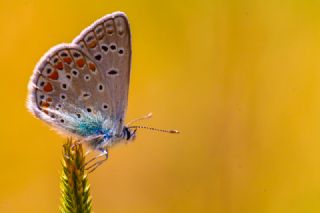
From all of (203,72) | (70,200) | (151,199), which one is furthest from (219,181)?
(70,200)

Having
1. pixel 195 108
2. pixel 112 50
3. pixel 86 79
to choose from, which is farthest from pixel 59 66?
pixel 195 108

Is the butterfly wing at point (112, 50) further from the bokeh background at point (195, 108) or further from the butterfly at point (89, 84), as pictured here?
the bokeh background at point (195, 108)

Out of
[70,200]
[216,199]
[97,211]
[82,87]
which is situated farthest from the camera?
[216,199]

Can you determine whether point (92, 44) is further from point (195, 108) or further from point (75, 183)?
point (195, 108)

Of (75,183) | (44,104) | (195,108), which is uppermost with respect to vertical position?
(44,104)

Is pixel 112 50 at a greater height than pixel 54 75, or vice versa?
pixel 112 50

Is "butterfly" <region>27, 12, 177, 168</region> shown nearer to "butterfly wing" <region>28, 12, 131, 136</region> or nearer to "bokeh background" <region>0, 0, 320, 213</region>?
"butterfly wing" <region>28, 12, 131, 136</region>

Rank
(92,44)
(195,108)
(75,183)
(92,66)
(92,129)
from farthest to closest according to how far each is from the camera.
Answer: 1. (195,108)
2. (92,129)
3. (92,66)
4. (92,44)
5. (75,183)

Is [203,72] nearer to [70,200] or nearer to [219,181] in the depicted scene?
[219,181]
